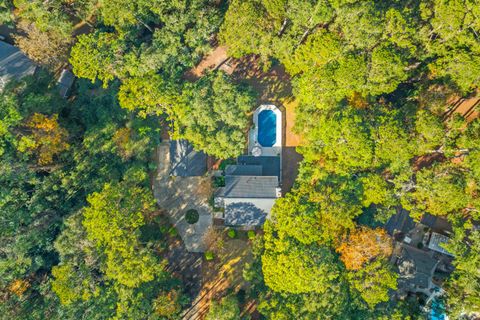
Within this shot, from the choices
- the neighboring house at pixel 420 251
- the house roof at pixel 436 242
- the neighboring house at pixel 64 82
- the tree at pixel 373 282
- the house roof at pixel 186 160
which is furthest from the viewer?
the neighboring house at pixel 64 82

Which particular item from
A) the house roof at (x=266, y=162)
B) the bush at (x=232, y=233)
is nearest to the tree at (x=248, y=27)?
the house roof at (x=266, y=162)

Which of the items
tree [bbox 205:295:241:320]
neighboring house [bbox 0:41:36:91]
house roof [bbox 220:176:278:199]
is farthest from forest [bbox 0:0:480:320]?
house roof [bbox 220:176:278:199]

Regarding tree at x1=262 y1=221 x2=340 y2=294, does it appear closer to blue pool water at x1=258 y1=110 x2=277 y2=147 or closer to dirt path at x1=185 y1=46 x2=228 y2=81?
blue pool water at x1=258 y1=110 x2=277 y2=147

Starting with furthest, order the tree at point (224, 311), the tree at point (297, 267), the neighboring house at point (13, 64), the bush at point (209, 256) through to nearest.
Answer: the bush at point (209, 256)
the neighboring house at point (13, 64)
the tree at point (224, 311)
the tree at point (297, 267)

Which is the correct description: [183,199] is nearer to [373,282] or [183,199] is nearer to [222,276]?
[222,276]

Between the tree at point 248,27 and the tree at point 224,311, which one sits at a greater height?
the tree at point 248,27

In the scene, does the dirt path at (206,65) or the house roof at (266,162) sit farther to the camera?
the dirt path at (206,65)

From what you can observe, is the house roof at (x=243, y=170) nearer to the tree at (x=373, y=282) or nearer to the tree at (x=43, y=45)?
the tree at (x=373, y=282)
